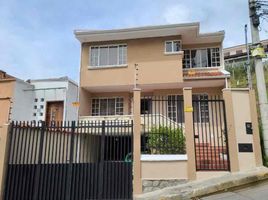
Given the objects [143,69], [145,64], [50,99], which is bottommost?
[50,99]

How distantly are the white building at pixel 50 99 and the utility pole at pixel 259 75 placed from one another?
11801 mm

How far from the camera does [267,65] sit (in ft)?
112

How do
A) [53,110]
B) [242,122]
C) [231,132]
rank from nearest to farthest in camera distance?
[231,132] < [242,122] < [53,110]

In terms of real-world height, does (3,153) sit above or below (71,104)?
below

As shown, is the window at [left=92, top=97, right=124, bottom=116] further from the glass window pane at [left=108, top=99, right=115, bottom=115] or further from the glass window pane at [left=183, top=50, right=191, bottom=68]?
the glass window pane at [left=183, top=50, right=191, bottom=68]

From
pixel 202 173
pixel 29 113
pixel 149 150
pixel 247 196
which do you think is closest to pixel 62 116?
pixel 29 113

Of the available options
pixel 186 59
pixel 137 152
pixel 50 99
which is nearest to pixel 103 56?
pixel 50 99

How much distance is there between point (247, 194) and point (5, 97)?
561 inches

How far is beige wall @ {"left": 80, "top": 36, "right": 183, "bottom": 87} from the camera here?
1747cm

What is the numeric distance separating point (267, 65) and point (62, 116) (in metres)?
27.6

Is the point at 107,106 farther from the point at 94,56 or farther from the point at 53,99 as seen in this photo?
the point at 53,99

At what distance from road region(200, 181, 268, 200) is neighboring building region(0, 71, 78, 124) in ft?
40.4

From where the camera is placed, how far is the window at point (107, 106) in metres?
19.1

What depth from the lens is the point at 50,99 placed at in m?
18.1
